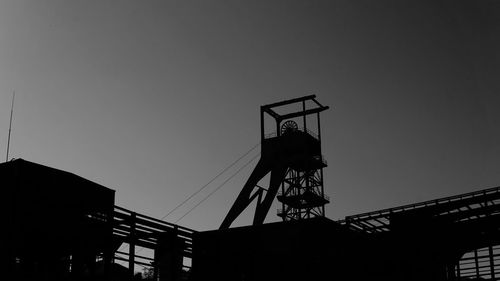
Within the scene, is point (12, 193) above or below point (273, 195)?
below

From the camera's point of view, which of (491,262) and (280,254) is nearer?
(491,262)

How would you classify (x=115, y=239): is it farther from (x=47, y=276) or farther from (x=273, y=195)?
(x=273, y=195)

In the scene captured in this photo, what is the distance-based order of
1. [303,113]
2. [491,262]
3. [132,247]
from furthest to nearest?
1. [303,113]
2. [491,262]
3. [132,247]

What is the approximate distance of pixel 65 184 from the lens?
27141 millimetres

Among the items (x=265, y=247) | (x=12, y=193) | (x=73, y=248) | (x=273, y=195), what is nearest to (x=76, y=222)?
(x=73, y=248)

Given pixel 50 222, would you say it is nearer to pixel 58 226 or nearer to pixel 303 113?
pixel 58 226

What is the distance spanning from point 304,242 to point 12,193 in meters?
15.1

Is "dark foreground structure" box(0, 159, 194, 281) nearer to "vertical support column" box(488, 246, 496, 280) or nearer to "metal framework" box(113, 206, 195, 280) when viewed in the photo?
"metal framework" box(113, 206, 195, 280)

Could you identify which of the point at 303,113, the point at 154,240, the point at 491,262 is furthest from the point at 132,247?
the point at 303,113

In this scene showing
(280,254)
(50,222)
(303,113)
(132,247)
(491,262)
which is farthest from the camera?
(303,113)

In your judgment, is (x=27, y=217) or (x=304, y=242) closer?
Answer: (x=27, y=217)

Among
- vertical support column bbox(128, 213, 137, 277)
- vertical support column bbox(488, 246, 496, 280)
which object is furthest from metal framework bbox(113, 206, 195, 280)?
vertical support column bbox(488, 246, 496, 280)

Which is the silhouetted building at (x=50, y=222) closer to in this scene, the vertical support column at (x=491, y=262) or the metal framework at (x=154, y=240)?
the metal framework at (x=154, y=240)

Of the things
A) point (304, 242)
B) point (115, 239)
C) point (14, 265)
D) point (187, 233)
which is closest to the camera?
point (14, 265)
